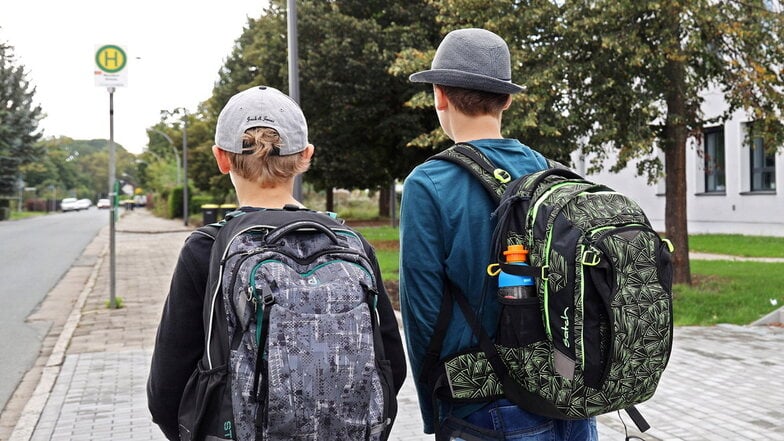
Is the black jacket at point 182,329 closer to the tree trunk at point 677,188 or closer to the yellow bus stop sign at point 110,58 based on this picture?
the yellow bus stop sign at point 110,58

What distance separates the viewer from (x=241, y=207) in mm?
2195

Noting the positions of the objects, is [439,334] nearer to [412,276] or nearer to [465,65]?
[412,276]

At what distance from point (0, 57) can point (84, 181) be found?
363 ft

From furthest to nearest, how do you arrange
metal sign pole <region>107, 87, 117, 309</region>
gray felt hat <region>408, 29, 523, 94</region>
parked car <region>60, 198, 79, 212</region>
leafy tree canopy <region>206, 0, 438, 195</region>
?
parked car <region>60, 198, 79, 212</region> < leafy tree canopy <region>206, 0, 438, 195</region> < metal sign pole <region>107, 87, 117, 309</region> < gray felt hat <region>408, 29, 523, 94</region>

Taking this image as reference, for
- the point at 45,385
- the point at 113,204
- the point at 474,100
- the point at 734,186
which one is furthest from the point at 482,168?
the point at 734,186

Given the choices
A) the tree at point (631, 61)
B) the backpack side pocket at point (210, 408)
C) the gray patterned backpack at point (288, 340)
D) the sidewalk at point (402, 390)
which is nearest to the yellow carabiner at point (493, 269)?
the gray patterned backpack at point (288, 340)

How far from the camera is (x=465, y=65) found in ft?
7.91

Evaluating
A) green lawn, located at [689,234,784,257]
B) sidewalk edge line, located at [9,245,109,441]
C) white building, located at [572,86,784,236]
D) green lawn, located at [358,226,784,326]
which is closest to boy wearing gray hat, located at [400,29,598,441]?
sidewalk edge line, located at [9,245,109,441]

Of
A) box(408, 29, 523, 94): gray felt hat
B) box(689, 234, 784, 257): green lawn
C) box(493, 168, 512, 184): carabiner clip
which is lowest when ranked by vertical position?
box(689, 234, 784, 257): green lawn

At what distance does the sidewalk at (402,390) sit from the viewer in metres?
5.60

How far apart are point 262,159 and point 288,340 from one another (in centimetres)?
55

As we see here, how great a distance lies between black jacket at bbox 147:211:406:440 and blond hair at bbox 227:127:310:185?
0.21m

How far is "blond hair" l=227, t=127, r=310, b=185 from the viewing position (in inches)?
86.0

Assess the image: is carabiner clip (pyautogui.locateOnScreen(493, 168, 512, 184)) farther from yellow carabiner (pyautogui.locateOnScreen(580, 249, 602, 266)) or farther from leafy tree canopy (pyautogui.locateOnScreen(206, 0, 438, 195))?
leafy tree canopy (pyautogui.locateOnScreen(206, 0, 438, 195))
